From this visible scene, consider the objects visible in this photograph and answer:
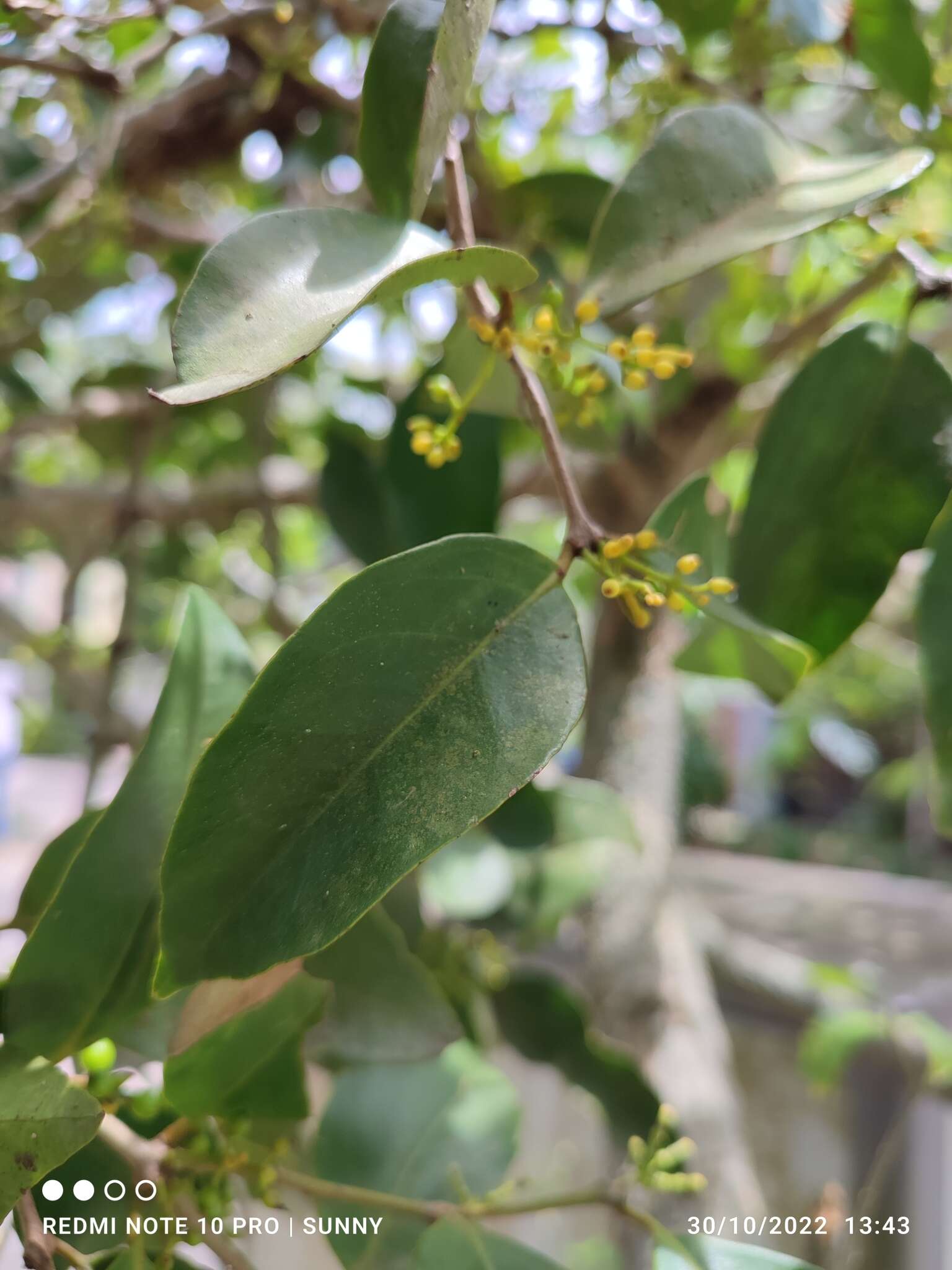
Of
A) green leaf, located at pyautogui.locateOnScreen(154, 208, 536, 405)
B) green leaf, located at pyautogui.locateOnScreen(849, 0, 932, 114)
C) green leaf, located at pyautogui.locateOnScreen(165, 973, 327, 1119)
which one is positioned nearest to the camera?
green leaf, located at pyautogui.locateOnScreen(154, 208, 536, 405)

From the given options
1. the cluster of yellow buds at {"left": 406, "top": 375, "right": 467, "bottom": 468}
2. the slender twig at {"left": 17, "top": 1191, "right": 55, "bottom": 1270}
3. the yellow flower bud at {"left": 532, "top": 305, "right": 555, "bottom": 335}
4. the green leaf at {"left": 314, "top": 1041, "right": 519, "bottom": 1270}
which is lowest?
the green leaf at {"left": 314, "top": 1041, "right": 519, "bottom": 1270}

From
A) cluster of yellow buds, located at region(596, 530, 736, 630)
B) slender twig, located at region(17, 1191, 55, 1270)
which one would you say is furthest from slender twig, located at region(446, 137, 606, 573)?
slender twig, located at region(17, 1191, 55, 1270)

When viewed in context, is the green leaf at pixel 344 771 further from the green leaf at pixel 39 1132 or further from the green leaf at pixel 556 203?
the green leaf at pixel 556 203

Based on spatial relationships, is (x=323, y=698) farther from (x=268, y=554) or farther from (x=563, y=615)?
(x=268, y=554)

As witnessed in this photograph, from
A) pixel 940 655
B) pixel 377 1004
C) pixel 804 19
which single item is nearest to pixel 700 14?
pixel 804 19

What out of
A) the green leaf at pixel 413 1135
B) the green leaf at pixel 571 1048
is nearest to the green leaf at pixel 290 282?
the green leaf at pixel 413 1135

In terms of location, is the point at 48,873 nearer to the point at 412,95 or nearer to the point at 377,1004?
the point at 377,1004

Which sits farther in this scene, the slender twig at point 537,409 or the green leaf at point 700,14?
the green leaf at point 700,14

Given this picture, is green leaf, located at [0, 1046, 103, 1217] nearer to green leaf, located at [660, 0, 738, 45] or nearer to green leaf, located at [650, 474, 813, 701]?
green leaf, located at [650, 474, 813, 701]
